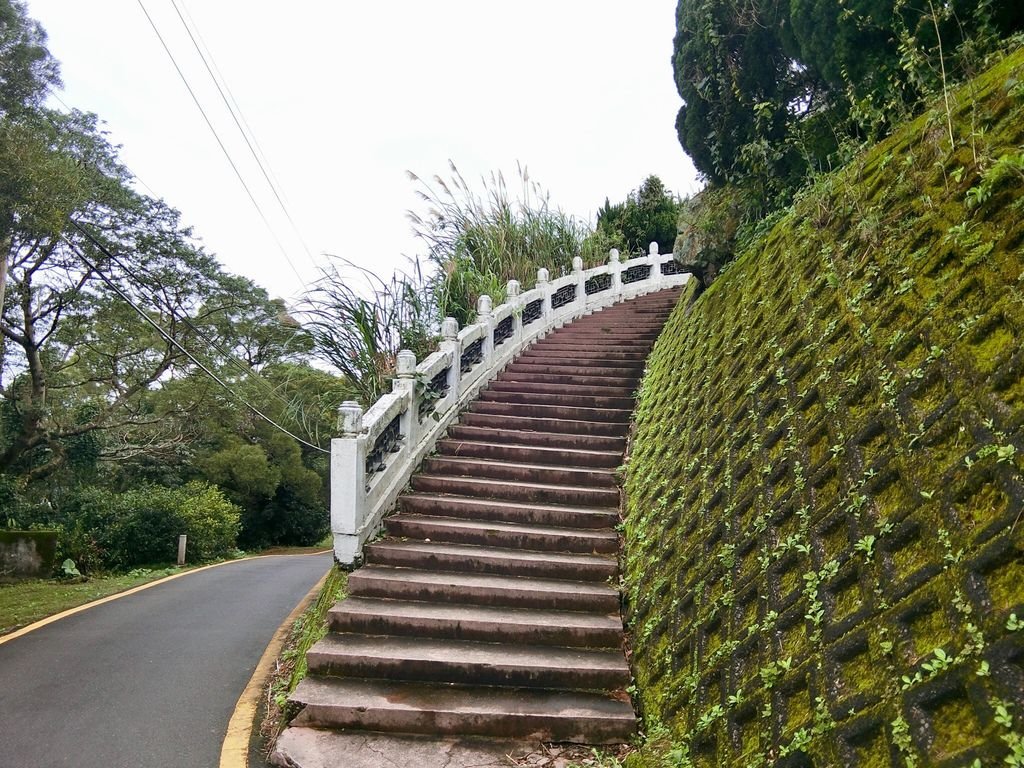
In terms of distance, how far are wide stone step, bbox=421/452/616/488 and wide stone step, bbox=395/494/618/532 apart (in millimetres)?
466

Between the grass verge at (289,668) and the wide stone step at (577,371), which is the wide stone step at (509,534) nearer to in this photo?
the grass verge at (289,668)

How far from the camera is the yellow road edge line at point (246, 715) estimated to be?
3801mm

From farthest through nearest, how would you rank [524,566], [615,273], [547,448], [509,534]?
[615,273] < [547,448] < [509,534] < [524,566]

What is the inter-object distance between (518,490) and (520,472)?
41cm

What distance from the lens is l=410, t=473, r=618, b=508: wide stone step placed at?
6445 millimetres

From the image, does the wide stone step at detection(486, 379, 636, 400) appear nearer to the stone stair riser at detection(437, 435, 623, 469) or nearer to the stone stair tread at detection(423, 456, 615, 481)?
the stone stair riser at detection(437, 435, 623, 469)

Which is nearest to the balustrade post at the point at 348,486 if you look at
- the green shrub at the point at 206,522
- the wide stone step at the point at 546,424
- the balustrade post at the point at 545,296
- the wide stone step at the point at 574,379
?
the wide stone step at the point at 546,424

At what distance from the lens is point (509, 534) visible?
576 cm

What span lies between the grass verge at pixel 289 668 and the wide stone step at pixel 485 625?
323 mm

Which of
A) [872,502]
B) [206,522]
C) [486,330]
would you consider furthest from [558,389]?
[206,522]

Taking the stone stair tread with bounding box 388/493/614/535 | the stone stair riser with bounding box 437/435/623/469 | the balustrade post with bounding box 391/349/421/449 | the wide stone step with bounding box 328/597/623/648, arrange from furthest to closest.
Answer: the stone stair riser with bounding box 437/435/623/469 < the balustrade post with bounding box 391/349/421/449 < the stone stair tread with bounding box 388/493/614/535 < the wide stone step with bounding box 328/597/623/648

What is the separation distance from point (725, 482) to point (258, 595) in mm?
7867

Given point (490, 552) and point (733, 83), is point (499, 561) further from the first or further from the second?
point (733, 83)

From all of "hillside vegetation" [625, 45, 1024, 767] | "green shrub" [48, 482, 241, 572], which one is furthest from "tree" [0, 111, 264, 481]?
"hillside vegetation" [625, 45, 1024, 767]
